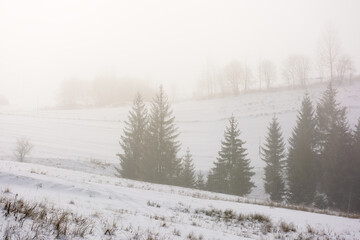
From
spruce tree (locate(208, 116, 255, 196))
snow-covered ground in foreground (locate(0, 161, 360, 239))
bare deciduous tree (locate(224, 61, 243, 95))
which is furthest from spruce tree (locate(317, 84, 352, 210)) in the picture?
bare deciduous tree (locate(224, 61, 243, 95))

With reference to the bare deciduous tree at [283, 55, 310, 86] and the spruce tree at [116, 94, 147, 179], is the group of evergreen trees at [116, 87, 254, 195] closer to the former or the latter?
the spruce tree at [116, 94, 147, 179]

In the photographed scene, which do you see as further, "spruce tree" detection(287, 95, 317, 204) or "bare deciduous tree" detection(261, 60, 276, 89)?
"bare deciduous tree" detection(261, 60, 276, 89)

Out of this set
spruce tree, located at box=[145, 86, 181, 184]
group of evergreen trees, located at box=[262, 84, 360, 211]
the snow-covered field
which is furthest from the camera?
group of evergreen trees, located at box=[262, 84, 360, 211]

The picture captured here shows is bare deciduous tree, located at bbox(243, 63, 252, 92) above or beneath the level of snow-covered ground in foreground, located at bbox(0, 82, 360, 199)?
above

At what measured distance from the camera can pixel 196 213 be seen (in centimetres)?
951

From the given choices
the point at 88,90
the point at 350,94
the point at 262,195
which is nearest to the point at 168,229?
the point at 262,195

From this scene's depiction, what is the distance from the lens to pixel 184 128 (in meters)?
60.2

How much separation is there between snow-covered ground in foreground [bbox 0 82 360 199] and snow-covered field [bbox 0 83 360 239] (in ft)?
0.62

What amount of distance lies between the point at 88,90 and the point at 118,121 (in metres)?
46.5

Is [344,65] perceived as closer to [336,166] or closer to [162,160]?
[336,166]

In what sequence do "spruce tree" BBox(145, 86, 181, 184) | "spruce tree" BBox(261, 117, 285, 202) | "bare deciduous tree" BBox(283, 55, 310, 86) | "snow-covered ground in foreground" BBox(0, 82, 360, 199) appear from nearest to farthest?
"spruce tree" BBox(145, 86, 181, 184), "spruce tree" BBox(261, 117, 285, 202), "snow-covered ground in foreground" BBox(0, 82, 360, 199), "bare deciduous tree" BBox(283, 55, 310, 86)

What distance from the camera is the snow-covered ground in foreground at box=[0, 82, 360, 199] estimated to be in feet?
120

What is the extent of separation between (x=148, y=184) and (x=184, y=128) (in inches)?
1669

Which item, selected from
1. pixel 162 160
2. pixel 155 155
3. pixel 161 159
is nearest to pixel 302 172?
pixel 162 160
